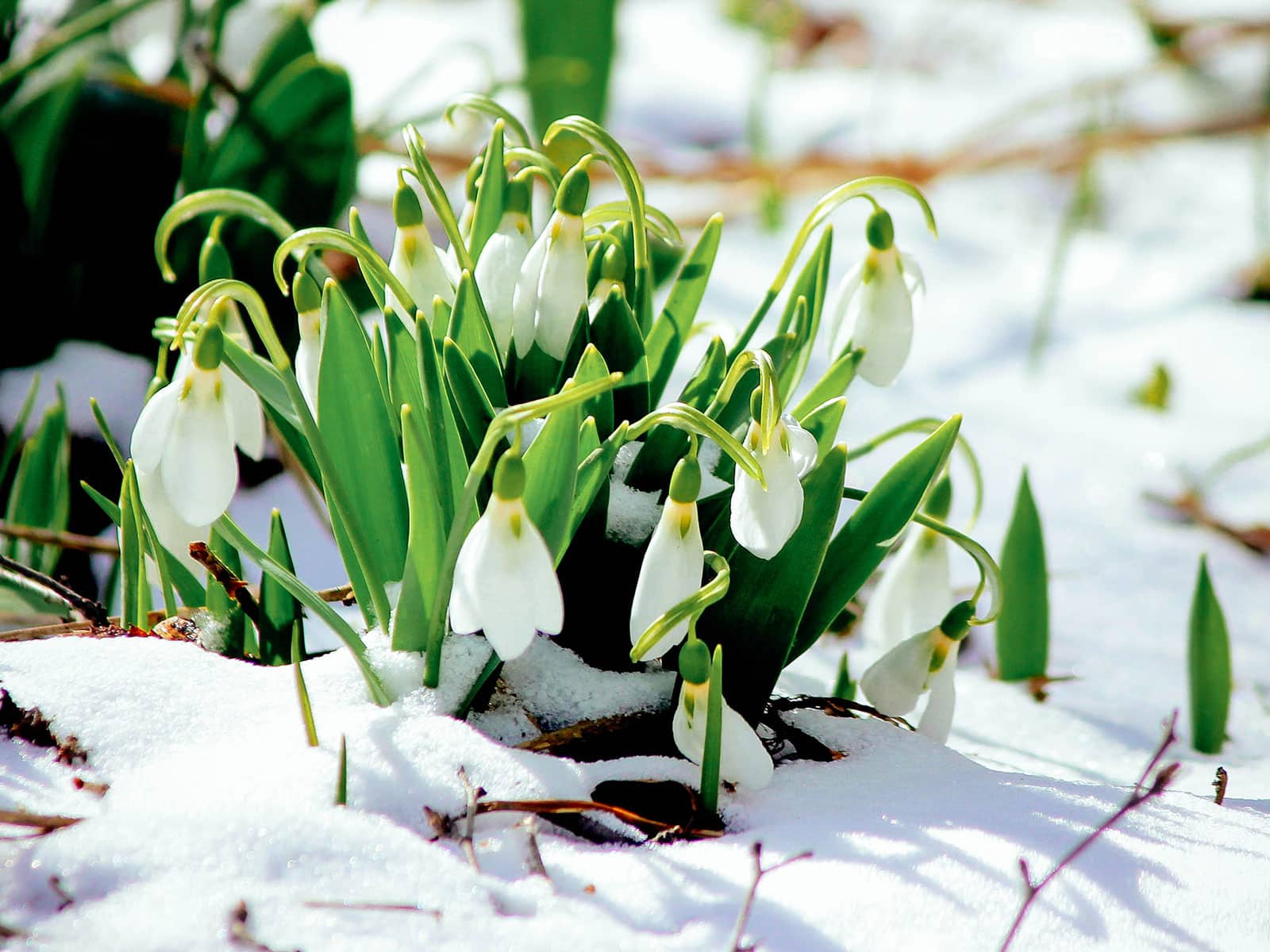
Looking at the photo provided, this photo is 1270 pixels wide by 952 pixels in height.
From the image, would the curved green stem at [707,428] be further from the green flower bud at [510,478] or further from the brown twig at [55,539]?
the brown twig at [55,539]

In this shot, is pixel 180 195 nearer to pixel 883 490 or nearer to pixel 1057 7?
pixel 883 490

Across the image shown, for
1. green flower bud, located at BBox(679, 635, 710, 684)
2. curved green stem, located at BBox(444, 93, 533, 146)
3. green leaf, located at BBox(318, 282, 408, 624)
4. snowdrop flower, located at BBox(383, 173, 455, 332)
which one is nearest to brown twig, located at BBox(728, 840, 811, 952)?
green flower bud, located at BBox(679, 635, 710, 684)

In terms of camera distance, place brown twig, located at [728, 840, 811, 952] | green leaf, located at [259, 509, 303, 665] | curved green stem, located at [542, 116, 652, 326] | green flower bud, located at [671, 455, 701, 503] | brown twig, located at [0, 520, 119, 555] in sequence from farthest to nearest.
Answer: brown twig, located at [0, 520, 119, 555]
green leaf, located at [259, 509, 303, 665]
curved green stem, located at [542, 116, 652, 326]
green flower bud, located at [671, 455, 701, 503]
brown twig, located at [728, 840, 811, 952]

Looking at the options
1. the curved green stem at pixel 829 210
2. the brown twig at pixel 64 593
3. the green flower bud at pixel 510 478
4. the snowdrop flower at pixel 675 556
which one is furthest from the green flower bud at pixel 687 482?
the brown twig at pixel 64 593

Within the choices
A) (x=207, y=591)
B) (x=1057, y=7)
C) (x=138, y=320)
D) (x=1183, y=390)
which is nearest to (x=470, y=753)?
(x=207, y=591)

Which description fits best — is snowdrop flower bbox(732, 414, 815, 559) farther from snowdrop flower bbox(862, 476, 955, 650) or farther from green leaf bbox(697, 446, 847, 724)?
snowdrop flower bbox(862, 476, 955, 650)

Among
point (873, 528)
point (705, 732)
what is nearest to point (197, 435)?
point (705, 732)
